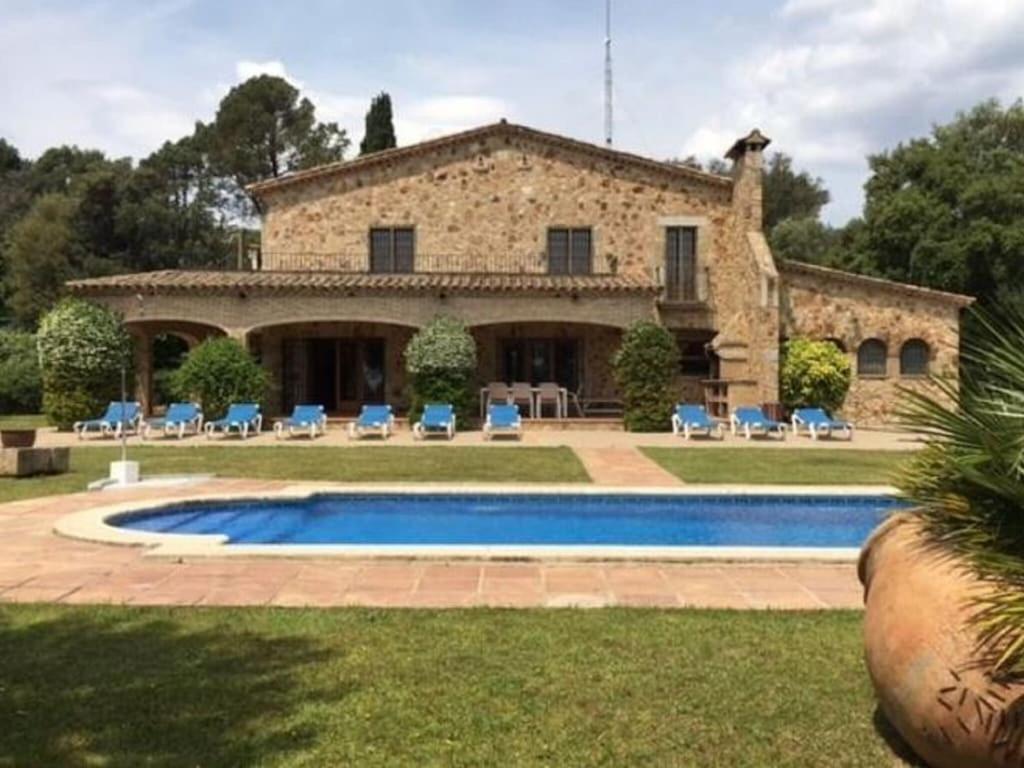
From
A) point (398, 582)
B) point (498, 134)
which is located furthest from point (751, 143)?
point (398, 582)

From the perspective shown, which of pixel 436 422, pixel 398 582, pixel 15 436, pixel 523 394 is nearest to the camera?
pixel 398 582

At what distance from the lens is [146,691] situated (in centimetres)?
426

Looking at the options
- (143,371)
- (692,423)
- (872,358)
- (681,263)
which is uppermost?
(681,263)

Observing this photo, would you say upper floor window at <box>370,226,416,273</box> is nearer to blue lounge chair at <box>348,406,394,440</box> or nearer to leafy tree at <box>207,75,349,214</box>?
blue lounge chair at <box>348,406,394,440</box>

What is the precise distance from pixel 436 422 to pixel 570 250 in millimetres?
8789

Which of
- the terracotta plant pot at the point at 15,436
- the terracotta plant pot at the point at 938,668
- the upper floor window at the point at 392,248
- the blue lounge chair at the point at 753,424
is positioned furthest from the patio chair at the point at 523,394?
the terracotta plant pot at the point at 938,668

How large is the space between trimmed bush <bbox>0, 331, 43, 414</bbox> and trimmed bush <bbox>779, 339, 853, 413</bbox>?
937 inches

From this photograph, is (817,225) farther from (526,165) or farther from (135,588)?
(135,588)

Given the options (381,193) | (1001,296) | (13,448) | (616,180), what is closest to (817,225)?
(616,180)

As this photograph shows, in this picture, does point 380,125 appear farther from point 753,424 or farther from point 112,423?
point 753,424

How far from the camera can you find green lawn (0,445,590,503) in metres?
12.6

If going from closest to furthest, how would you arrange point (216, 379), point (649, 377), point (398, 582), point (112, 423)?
point (398, 582)
point (112, 423)
point (216, 379)
point (649, 377)

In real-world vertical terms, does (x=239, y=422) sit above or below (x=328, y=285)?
below

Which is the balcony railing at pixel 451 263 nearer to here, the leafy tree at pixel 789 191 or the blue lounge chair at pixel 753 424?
the blue lounge chair at pixel 753 424
